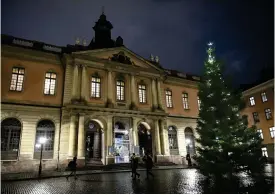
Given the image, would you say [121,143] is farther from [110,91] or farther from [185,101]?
[185,101]

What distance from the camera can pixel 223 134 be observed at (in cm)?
1033

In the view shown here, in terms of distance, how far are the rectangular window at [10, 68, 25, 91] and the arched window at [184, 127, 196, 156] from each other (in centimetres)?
1972

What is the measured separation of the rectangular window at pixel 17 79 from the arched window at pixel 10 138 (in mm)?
3001

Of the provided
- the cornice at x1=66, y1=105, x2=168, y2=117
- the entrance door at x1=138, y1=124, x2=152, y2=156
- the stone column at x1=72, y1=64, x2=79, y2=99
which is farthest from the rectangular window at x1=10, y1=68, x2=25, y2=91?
the entrance door at x1=138, y1=124, x2=152, y2=156

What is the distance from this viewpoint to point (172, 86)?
28.3m

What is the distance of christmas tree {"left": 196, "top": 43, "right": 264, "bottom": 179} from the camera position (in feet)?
31.5

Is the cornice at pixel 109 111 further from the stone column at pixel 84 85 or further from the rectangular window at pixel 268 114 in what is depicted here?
the rectangular window at pixel 268 114

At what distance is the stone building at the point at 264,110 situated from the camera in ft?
102

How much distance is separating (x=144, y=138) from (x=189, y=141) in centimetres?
635

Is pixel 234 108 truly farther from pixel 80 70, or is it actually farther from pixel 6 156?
pixel 6 156

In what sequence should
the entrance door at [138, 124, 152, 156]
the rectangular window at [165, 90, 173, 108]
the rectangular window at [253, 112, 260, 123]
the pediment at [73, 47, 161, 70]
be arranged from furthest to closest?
the rectangular window at [253, 112, 260, 123] < the rectangular window at [165, 90, 173, 108] < the entrance door at [138, 124, 152, 156] < the pediment at [73, 47, 161, 70]

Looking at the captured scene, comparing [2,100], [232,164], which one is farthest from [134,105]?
[232,164]

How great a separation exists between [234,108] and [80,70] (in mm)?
15956

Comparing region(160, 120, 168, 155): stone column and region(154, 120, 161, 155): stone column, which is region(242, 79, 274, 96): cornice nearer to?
region(160, 120, 168, 155): stone column
